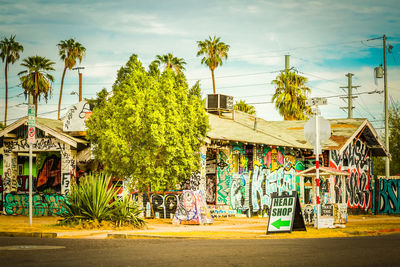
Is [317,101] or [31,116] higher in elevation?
[317,101]

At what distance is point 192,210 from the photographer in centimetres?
2102

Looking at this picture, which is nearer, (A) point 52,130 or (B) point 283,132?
(A) point 52,130

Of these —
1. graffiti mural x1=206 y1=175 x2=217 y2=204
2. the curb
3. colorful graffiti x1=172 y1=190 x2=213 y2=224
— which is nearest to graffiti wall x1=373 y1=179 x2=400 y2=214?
graffiti mural x1=206 y1=175 x2=217 y2=204

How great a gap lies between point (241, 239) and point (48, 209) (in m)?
13.1

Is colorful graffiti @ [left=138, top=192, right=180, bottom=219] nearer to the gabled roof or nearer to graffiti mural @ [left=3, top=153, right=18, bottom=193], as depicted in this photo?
the gabled roof

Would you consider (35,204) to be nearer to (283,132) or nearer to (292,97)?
(283,132)

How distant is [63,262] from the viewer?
972 centimetres

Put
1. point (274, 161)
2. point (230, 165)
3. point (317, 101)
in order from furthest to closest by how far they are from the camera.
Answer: point (274, 161) → point (230, 165) → point (317, 101)

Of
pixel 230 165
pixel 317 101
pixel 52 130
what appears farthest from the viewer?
pixel 230 165

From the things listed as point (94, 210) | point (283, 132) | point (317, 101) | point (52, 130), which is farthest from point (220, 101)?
point (94, 210)

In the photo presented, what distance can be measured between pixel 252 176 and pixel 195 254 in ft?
57.3

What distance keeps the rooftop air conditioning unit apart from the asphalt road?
1866 centimetres

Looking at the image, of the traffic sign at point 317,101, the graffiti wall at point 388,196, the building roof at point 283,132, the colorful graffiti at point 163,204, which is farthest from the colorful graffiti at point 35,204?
the graffiti wall at point 388,196

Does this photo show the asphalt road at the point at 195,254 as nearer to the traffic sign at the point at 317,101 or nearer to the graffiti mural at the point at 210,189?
the traffic sign at the point at 317,101
